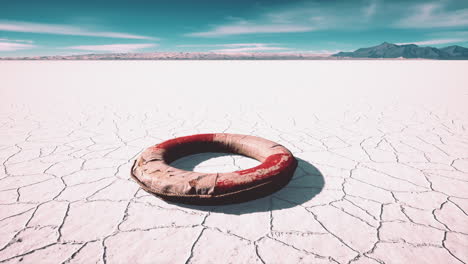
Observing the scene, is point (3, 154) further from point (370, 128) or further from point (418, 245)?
point (370, 128)

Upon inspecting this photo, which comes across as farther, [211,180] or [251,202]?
[251,202]

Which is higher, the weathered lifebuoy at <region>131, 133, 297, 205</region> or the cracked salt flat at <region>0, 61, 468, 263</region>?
the weathered lifebuoy at <region>131, 133, 297, 205</region>

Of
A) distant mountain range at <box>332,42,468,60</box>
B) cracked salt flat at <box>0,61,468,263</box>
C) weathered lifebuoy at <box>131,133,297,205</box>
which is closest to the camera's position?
cracked salt flat at <box>0,61,468,263</box>

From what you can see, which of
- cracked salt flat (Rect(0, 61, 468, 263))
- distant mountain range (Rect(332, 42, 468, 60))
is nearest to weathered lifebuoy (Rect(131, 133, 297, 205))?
cracked salt flat (Rect(0, 61, 468, 263))

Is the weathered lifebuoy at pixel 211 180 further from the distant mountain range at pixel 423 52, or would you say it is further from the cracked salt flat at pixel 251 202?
the distant mountain range at pixel 423 52

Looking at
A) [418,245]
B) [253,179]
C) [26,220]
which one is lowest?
[418,245]

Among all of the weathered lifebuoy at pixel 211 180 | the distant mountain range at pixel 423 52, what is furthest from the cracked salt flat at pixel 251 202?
the distant mountain range at pixel 423 52

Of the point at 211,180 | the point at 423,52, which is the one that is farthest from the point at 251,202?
the point at 423,52

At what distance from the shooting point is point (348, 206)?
5.86 feet

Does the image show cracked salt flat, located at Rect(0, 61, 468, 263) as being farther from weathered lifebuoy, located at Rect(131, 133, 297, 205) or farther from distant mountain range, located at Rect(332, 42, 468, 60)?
distant mountain range, located at Rect(332, 42, 468, 60)

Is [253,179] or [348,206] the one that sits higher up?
[253,179]

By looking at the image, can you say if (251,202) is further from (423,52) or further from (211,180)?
(423,52)

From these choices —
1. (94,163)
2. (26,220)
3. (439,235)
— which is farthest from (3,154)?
(439,235)

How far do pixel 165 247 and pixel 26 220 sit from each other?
3.18 feet
